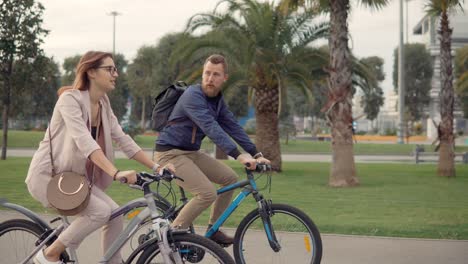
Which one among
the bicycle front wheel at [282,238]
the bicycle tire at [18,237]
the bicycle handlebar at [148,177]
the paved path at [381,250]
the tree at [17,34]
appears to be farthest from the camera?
the tree at [17,34]

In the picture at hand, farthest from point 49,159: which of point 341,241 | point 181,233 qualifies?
point 341,241

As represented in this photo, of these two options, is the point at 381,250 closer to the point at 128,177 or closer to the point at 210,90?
the point at 210,90

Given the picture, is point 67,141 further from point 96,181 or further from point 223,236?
point 223,236

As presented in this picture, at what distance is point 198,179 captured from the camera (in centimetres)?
525

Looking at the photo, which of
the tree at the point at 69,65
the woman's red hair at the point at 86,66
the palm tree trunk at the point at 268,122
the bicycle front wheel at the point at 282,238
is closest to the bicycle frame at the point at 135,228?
the woman's red hair at the point at 86,66

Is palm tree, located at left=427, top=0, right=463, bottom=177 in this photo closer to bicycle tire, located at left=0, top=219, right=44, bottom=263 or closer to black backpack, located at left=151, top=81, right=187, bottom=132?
black backpack, located at left=151, top=81, right=187, bottom=132

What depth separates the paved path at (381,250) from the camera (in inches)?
248

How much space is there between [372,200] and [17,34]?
653 inches

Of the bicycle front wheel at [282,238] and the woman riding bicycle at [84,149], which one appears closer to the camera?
the woman riding bicycle at [84,149]

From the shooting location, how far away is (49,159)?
4145mm

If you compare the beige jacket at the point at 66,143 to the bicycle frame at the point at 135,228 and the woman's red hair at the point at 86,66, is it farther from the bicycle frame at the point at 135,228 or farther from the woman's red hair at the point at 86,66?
the bicycle frame at the point at 135,228

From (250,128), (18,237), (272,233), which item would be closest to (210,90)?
(272,233)

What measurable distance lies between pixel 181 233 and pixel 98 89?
1.05 meters

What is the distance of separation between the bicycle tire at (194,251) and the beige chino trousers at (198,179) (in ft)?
3.87
